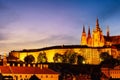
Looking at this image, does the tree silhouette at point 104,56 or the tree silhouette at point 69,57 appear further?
the tree silhouette at point 104,56

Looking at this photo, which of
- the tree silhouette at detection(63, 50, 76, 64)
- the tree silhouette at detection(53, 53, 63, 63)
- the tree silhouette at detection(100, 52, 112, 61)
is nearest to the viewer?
the tree silhouette at detection(63, 50, 76, 64)

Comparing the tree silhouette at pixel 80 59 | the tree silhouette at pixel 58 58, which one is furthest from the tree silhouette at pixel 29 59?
the tree silhouette at pixel 80 59

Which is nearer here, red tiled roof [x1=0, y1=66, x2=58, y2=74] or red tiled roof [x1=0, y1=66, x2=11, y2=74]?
red tiled roof [x1=0, y1=66, x2=11, y2=74]

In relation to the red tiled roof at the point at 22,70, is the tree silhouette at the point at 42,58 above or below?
above

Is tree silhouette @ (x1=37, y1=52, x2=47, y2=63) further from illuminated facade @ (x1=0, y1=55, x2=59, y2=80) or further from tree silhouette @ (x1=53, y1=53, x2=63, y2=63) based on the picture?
illuminated facade @ (x1=0, y1=55, x2=59, y2=80)

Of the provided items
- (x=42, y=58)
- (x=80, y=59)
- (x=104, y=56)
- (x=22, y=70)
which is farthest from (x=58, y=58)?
(x=22, y=70)

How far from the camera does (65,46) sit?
187 m

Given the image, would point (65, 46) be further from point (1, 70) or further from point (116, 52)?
point (1, 70)

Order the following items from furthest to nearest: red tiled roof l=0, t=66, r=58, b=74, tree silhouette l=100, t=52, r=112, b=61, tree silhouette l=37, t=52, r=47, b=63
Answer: tree silhouette l=37, t=52, r=47, b=63 → tree silhouette l=100, t=52, r=112, b=61 → red tiled roof l=0, t=66, r=58, b=74

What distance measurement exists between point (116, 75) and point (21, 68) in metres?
48.9

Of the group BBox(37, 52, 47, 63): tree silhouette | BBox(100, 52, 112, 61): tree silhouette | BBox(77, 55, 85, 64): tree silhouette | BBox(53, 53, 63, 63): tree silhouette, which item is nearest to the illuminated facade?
BBox(77, 55, 85, 64): tree silhouette

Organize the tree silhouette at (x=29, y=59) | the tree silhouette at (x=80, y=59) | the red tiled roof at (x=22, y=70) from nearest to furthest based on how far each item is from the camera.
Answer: the red tiled roof at (x=22, y=70) → the tree silhouette at (x=80, y=59) → the tree silhouette at (x=29, y=59)

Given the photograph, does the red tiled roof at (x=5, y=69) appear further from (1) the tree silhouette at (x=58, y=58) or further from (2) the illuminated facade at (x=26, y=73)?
(1) the tree silhouette at (x=58, y=58)

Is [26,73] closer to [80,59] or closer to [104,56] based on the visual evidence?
[80,59]
